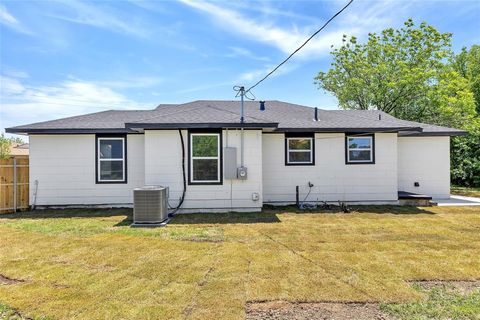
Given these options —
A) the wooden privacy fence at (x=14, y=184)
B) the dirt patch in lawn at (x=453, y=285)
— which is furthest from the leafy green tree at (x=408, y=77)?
the wooden privacy fence at (x=14, y=184)

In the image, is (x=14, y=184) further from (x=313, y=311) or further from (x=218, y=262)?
(x=313, y=311)

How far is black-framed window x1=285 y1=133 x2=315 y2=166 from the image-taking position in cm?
977

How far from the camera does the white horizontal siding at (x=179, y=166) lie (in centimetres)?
823

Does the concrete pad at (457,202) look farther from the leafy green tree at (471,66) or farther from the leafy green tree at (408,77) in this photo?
the leafy green tree at (471,66)

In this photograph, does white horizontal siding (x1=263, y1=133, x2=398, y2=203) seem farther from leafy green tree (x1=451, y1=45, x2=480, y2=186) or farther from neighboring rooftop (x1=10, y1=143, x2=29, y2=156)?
neighboring rooftop (x1=10, y1=143, x2=29, y2=156)

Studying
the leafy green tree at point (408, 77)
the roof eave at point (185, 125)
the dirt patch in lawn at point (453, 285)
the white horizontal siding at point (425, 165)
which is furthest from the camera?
the leafy green tree at point (408, 77)

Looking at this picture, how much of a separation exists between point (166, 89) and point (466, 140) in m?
17.4

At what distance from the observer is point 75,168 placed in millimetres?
9242

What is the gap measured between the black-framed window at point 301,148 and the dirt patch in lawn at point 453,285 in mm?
6232

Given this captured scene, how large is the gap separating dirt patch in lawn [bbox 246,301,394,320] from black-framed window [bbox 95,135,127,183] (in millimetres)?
7475

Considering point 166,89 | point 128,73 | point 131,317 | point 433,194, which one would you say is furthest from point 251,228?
point 166,89

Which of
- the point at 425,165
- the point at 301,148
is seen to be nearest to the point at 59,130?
the point at 301,148

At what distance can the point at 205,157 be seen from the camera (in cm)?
831

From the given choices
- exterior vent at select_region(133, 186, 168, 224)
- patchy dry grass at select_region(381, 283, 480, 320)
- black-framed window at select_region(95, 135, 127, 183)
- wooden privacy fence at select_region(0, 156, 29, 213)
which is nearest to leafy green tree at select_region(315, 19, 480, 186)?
patchy dry grass at select_region(381, 283, 480, 320)
